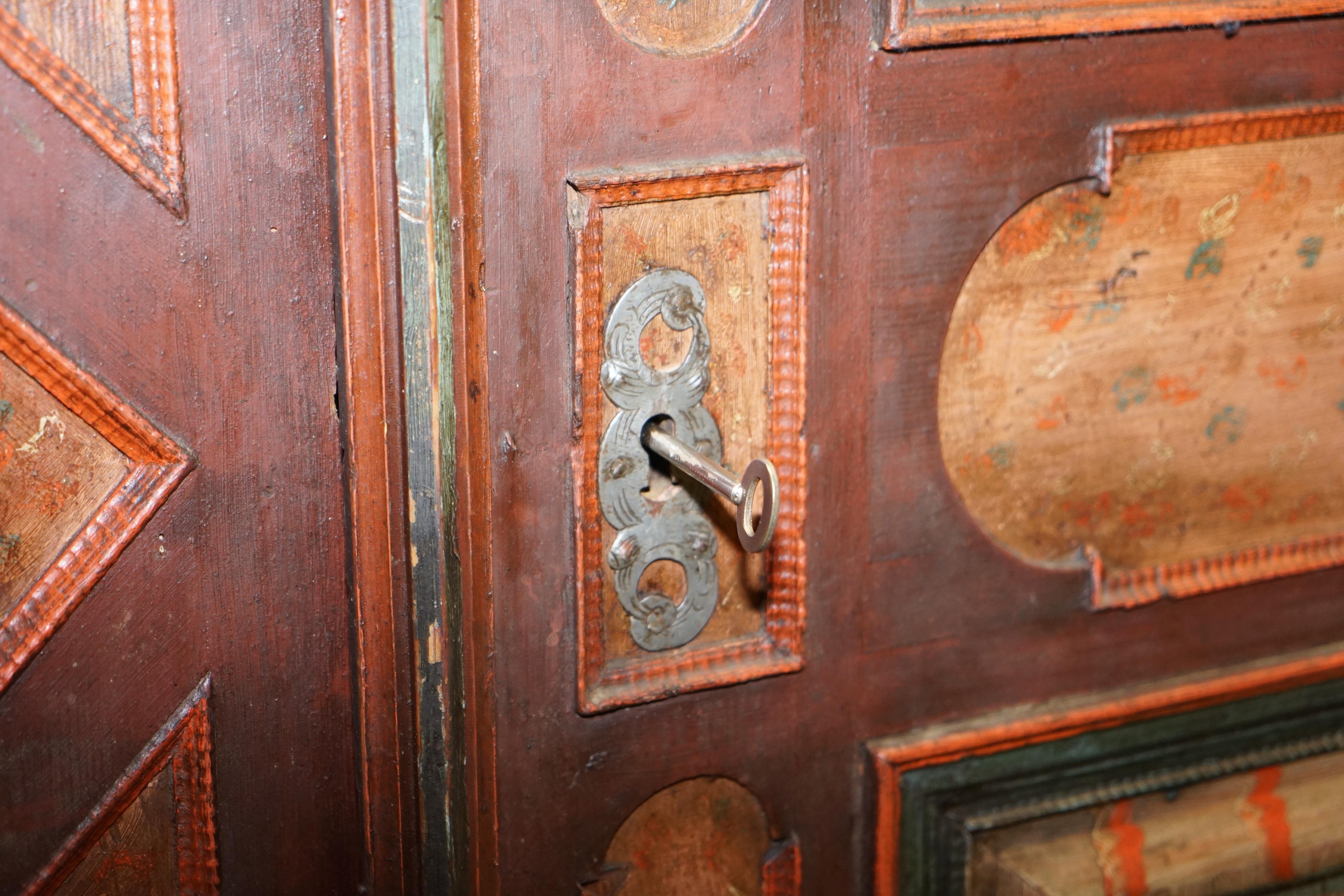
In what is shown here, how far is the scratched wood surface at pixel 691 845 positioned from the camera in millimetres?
1290

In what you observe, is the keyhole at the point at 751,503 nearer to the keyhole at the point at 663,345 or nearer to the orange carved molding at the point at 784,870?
the keyhole at the point at 663,345

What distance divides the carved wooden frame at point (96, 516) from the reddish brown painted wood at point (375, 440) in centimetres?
15

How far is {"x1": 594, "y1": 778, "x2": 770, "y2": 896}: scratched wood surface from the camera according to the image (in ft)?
4.23

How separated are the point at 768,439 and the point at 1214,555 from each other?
1.76 ft

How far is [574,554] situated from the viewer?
118cm

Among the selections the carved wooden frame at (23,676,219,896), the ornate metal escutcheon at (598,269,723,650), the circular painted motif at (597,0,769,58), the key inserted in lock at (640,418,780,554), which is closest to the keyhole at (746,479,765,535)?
the key inserted in lock at (640,418,780,554)

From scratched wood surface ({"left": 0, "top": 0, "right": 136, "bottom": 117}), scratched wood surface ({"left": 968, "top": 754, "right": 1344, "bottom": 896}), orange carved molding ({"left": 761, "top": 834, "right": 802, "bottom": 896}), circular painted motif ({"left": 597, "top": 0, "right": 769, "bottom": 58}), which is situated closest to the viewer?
scratched wood surface ({"left": 0, "top": 0, "right": 136, "bottom": 117})

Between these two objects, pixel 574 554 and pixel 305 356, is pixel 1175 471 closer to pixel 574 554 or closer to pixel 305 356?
pixel 574 554

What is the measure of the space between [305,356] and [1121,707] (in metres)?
0.87

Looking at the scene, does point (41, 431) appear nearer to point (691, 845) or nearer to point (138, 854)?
point (138, 854)

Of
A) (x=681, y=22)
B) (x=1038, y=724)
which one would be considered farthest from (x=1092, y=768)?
(x=681, y=22)

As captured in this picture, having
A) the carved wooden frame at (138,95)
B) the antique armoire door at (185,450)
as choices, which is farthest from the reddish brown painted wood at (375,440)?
the carved wooden frame at (138,95)

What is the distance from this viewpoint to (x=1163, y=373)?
1.38 meters

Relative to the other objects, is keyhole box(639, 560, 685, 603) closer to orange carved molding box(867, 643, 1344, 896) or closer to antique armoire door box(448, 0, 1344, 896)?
antique armoire door box(448, 0, 1344, 896)
